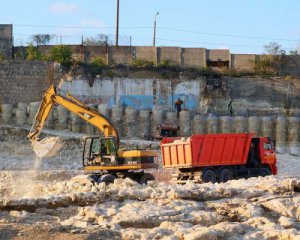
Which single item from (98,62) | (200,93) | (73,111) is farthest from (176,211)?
(98,62)

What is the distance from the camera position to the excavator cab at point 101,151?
24.5 m

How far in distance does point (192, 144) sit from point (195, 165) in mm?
652

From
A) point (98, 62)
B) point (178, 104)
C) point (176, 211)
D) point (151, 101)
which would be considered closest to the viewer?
point (176, 211)

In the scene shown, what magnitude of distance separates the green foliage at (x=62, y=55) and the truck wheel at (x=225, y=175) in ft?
71.3

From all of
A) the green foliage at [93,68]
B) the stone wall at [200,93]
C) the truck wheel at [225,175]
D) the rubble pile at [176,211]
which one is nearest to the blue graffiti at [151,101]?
the stone wall at [200,93]

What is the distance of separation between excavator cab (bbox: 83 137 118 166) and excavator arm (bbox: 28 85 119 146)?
405 millimetres

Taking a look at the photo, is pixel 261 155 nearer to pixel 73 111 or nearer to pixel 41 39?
pixel 73 111

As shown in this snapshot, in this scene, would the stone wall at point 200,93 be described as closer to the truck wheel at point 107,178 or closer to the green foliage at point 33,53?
the green foliage at point 33,53

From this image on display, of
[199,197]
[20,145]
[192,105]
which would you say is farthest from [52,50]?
[199,197]

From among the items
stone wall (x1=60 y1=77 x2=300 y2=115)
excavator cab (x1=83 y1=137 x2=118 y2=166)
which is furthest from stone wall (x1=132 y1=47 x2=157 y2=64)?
excavator cab (x1=83 y1=137 x2=118 y2=166)

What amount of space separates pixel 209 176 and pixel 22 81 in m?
20.7

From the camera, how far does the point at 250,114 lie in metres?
41.7

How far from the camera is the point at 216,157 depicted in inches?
965

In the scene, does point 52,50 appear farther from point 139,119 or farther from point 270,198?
point 270,198
